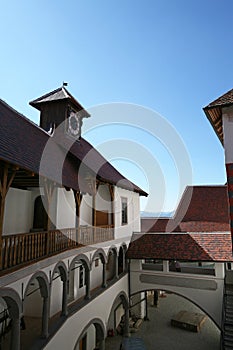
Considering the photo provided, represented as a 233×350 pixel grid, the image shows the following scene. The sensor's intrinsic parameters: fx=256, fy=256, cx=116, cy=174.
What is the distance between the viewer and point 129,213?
1834cm

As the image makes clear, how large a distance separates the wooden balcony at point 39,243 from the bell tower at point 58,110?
5910 mm

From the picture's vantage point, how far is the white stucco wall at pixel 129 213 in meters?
16.2

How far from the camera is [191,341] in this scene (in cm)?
1503

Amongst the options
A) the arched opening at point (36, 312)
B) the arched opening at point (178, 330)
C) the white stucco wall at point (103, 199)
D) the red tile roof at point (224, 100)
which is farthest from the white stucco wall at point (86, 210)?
the red tile roof at point (224, 100)

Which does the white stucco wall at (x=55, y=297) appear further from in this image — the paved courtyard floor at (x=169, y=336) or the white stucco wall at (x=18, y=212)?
the paved courtyard floor at (x=169, y=336)

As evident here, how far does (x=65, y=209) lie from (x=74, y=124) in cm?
540

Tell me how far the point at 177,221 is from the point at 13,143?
15878 mm

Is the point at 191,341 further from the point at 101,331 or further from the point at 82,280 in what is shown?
the point at 82,280

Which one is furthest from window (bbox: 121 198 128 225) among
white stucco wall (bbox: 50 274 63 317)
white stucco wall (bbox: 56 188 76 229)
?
white stucco wall (bbox: 50 274 63 317)

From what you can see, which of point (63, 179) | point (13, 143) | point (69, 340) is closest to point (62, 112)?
point (63, 179)

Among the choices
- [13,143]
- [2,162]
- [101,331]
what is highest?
[13,143]

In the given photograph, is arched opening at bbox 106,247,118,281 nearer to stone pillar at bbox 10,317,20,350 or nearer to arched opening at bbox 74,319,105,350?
arched opening at bbox 74,319,105,350

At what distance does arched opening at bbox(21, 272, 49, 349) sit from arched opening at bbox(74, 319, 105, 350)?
231 cm

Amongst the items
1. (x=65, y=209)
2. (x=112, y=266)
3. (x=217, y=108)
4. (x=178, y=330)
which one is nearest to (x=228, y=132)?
(x=217, y=108)
